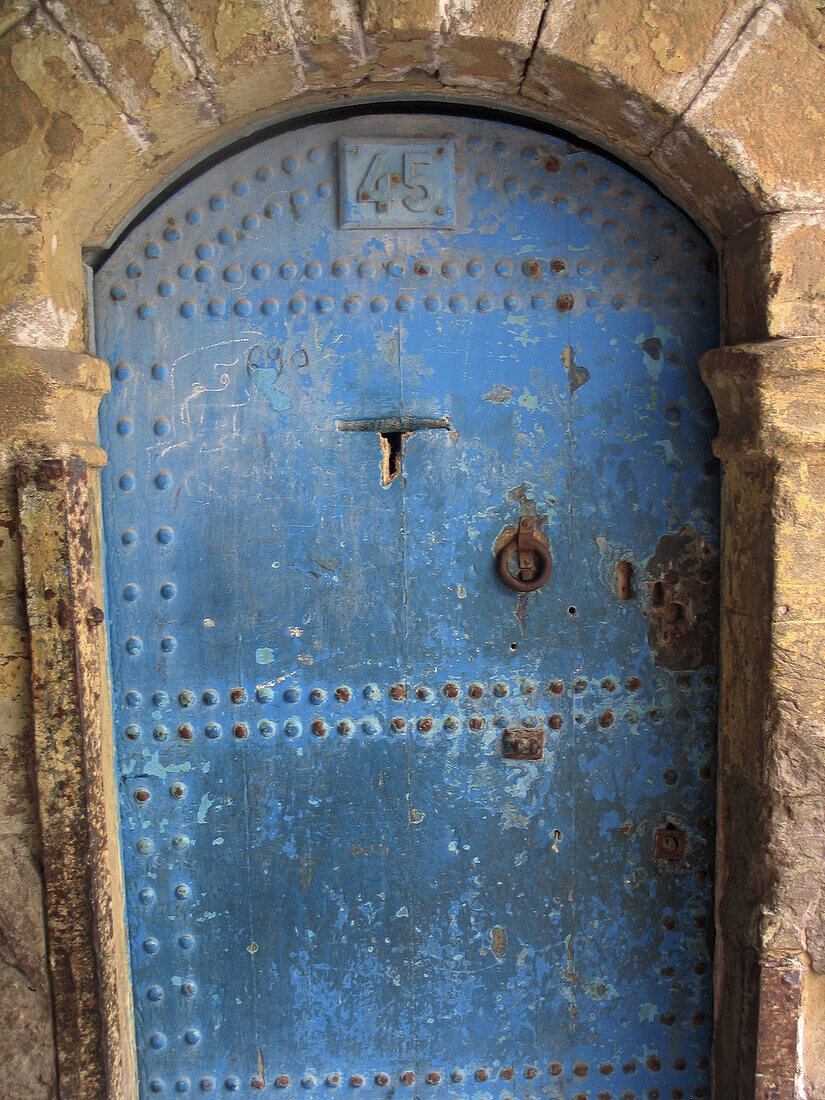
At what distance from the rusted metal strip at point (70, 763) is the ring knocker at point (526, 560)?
912 millimetres

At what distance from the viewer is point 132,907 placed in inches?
68.9

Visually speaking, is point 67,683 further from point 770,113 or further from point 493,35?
point 770,113

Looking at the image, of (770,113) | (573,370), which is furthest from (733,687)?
(770,113)

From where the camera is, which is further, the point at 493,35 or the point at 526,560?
the point at 526,560

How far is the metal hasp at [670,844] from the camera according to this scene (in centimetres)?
175

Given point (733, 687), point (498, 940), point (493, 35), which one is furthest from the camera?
point (498, 940)

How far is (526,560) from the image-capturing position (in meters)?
1.72

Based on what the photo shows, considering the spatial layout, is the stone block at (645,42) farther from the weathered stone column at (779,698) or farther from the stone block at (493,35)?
the weathered stone column at (779,698)

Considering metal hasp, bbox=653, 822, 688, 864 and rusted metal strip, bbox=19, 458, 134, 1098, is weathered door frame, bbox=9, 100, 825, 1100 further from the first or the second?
metal hasp, bbox=653, 822, 688, 864

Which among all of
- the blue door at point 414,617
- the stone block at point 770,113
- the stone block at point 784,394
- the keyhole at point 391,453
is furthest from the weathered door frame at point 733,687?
the keyhole at point 391,453

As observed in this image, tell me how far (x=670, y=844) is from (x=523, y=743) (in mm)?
428

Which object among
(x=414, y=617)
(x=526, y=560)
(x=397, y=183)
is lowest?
(x=414, y=617)

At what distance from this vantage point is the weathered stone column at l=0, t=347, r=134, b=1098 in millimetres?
1498

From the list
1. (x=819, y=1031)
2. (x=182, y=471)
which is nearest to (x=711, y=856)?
(x=819, y=1031)
